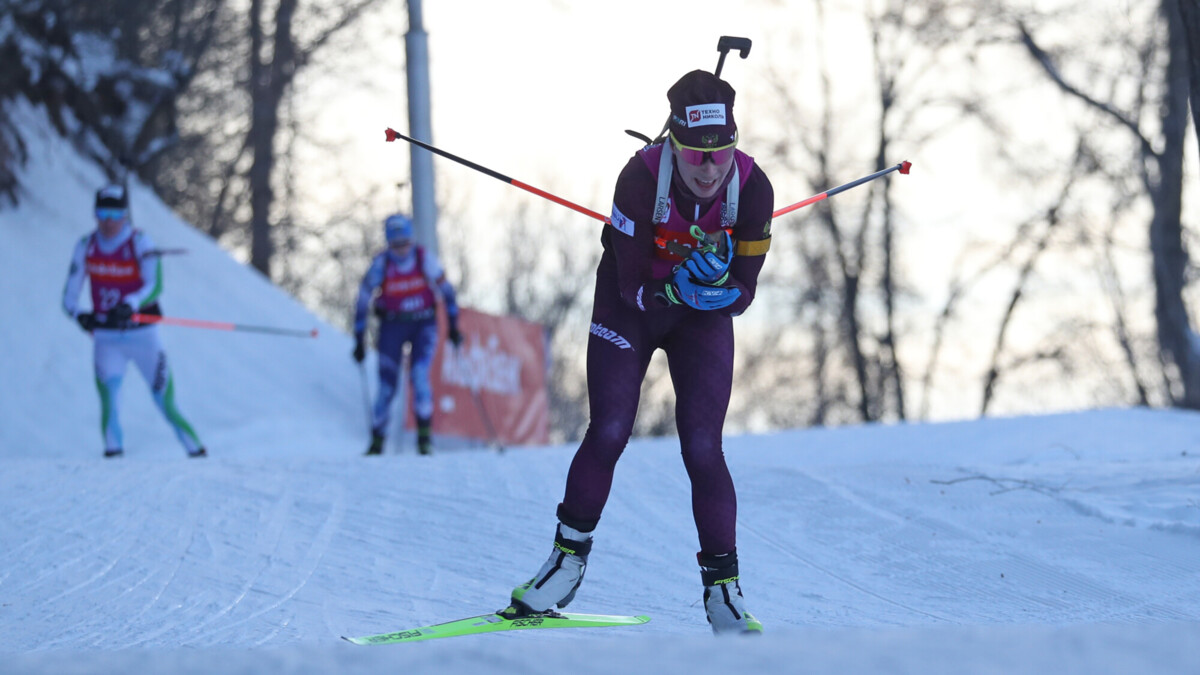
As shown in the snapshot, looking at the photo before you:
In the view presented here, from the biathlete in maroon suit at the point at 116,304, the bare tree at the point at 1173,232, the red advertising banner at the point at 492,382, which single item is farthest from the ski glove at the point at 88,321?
the bare tree at the point at 1173,232

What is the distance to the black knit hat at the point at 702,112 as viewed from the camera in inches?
157

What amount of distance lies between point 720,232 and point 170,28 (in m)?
19.0

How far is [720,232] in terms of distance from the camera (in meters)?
4.14

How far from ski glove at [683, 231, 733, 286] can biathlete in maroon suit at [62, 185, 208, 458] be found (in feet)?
22.7

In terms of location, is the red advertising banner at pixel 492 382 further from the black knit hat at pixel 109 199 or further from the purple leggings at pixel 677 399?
the purple leggings at pixel 677 399

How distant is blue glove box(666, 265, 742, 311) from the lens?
4039 millimetres

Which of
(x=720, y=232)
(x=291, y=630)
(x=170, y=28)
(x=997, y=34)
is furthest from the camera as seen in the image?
(x=170, y=28)

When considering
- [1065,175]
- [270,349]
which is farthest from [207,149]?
[1065,175]

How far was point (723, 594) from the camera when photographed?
13.3 ft

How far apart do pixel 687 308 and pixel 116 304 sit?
22.8ft

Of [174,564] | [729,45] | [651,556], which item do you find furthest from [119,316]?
[729,45]

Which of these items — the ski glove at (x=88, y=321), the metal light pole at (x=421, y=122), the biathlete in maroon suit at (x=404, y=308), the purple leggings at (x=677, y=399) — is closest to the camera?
the purple leggings at (x=677, y=399)

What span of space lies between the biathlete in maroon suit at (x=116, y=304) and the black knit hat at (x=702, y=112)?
6.92 m

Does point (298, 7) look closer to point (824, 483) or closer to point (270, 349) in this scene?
point (270, 349)
